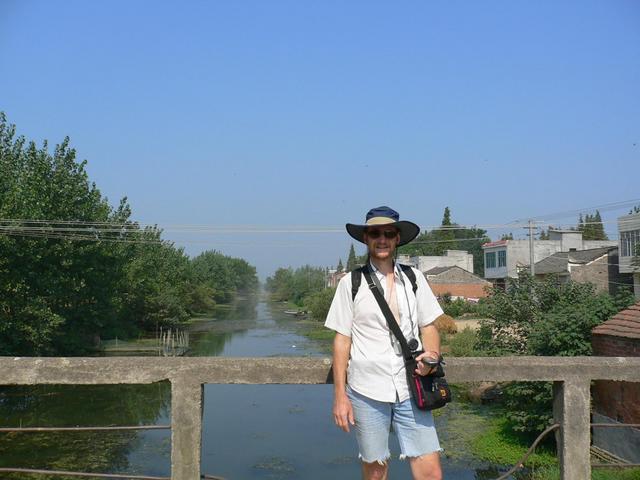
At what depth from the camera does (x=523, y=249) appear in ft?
177

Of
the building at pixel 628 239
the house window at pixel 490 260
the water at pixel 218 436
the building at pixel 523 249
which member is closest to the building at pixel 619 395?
the water at pixel 218 436

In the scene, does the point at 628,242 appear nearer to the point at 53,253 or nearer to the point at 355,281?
the point at 53,253

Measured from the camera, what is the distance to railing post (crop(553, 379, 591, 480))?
3.28 meters

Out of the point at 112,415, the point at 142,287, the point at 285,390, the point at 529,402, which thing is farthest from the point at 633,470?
the point at 142,287

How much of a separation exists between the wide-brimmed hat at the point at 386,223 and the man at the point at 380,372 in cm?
1

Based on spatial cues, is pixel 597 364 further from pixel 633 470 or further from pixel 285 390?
pixel 285 390

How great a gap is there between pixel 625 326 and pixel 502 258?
4338cm

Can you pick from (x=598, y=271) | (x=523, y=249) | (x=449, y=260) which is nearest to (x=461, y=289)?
(x=523, y=249)

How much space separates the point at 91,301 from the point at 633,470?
107ft

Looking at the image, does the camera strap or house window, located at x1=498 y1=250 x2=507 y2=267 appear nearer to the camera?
the camera strap

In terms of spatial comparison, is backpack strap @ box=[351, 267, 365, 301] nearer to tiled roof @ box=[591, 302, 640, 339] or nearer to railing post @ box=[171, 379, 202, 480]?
railing post @ box=[171, 379, 202, 480]

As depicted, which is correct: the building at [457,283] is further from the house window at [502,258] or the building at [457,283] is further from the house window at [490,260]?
the house window at [502,258]

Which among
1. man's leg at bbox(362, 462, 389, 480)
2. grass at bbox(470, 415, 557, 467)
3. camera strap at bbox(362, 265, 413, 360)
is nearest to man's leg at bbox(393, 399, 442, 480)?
man's leg at bbox(362, 462, 389, 480)

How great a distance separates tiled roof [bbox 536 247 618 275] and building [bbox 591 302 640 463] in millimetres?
29344
